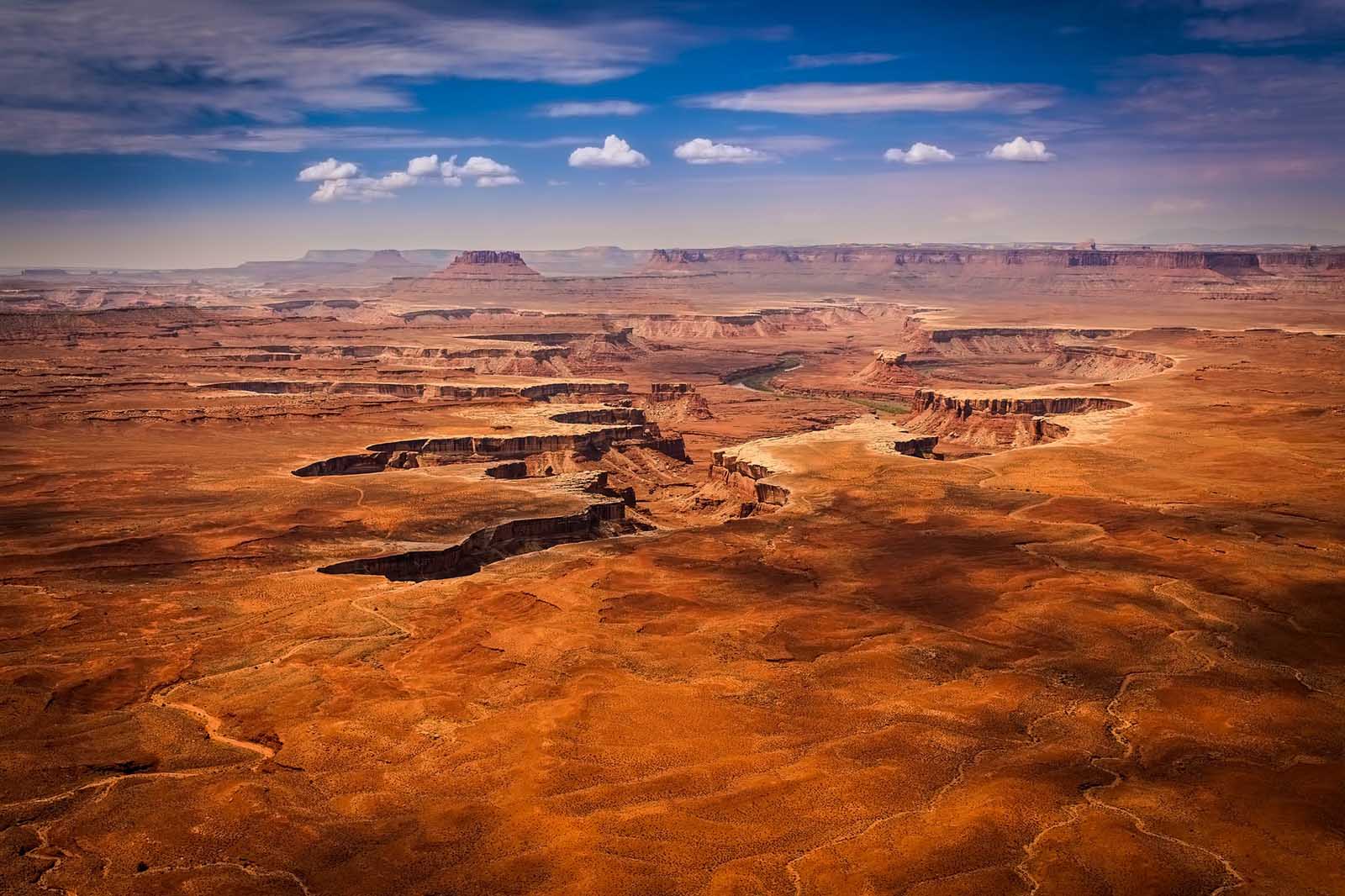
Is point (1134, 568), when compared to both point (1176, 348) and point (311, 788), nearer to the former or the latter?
point (311, 788)

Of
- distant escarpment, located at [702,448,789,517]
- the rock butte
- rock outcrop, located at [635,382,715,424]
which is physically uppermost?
the rock butte

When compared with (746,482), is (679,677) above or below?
above

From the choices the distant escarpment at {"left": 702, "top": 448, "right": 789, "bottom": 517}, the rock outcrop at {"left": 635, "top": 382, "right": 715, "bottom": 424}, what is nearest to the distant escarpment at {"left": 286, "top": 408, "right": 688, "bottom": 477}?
the distant escarpment at {"left": 702, "top": 448, "right": 789, "bottom": 517}

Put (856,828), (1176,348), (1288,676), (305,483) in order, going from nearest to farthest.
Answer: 1. (856,828)
2. (1288,676)
3. (305,483)
4. (1176,348)

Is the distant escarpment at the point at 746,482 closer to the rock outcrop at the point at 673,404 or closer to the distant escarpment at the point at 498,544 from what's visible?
the distant escarpment at the point at 498,544

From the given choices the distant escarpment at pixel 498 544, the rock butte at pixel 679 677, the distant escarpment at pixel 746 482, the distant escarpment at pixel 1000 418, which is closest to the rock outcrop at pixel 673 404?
the distant escarpment at pixel 1000 418

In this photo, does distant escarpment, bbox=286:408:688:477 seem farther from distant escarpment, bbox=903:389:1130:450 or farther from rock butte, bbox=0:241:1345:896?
distant escarpment, bbox=903:389:1130:450

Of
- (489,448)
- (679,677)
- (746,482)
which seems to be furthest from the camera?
(489,448)

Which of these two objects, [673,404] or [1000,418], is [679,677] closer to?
[1000,418]

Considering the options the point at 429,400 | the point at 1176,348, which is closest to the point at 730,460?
the point at 429,400

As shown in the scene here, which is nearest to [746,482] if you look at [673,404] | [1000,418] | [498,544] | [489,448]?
[489,448]

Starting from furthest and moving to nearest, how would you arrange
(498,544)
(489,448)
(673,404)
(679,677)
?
(673,404) → (489,448) → (498,544) → (679,677)
